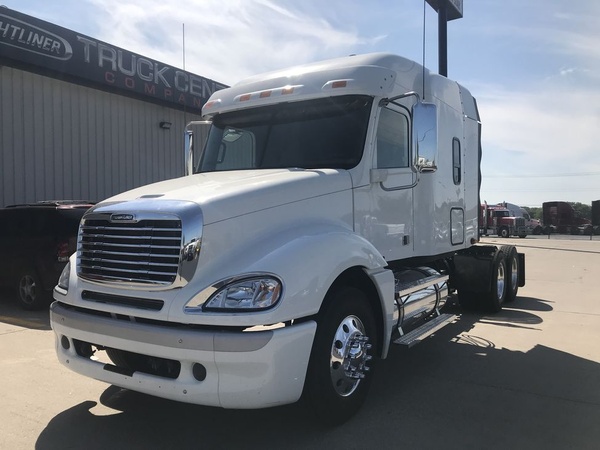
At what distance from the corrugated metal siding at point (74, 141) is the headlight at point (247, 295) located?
9888 millimetres

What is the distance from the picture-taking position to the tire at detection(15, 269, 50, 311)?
26.2ft

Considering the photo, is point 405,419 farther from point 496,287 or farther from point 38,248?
point 38,248

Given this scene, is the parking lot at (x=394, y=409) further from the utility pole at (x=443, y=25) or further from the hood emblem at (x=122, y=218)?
the utility pole at (x=443, y=25)

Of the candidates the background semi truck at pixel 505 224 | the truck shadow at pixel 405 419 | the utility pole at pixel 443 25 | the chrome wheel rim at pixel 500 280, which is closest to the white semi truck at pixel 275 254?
the truck shadow at pixel 405 419

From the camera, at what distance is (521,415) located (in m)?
4.02

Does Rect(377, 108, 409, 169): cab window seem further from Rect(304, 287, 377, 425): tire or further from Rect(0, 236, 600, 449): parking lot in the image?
Rect(0, 236, 600, 449): parking lot

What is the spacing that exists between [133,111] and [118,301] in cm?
1133

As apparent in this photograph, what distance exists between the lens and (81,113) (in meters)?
12.4

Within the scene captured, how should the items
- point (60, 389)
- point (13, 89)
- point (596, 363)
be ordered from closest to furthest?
point (60, 389)
point (596, 363)
point (13, 89)

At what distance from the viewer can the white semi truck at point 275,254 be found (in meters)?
3.07

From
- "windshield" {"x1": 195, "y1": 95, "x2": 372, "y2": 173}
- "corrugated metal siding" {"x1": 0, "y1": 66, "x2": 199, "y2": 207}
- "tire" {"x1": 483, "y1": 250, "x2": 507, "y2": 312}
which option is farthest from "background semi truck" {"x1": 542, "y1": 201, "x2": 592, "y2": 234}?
"windshield" {"x1": 195, "y1": 95, "x2": 372, "y2": 173}

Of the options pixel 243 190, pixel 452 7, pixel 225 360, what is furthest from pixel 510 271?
pixel 452 7

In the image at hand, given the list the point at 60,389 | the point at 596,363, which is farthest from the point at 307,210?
the point at 596,363

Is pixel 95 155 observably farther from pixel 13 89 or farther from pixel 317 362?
pixel 317 362
